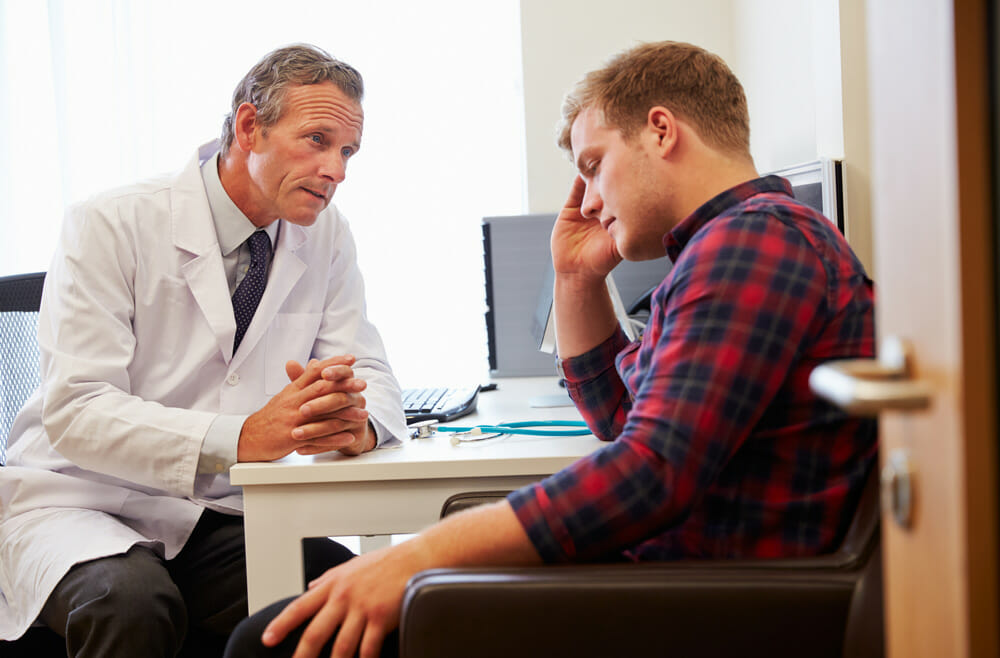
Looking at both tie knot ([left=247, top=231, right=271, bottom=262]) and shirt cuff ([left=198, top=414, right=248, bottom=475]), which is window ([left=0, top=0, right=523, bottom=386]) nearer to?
tie knot ([left=247, top=231, right=271, bottom=262])

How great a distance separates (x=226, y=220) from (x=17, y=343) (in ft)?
1.52

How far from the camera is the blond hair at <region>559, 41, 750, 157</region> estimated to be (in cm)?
104

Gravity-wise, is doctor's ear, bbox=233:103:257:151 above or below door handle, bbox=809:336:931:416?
above

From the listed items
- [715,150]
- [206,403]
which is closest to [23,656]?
[206,403]

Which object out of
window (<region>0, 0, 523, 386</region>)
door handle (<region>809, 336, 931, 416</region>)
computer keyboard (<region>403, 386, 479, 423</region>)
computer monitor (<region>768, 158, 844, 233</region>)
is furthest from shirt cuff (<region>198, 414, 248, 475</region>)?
window (<region>0, 0, 523, 386</region>)

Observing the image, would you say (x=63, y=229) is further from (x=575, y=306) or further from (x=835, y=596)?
(x=835, y=596)

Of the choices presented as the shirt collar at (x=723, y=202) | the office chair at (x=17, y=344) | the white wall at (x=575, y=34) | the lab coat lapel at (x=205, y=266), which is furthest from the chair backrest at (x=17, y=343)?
the white wall at (x=575, y=34)

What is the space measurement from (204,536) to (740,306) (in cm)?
106

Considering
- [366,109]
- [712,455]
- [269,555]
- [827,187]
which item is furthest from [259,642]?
[366,109]

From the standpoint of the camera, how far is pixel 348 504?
118 cm

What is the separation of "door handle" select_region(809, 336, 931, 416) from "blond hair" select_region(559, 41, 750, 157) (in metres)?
0.60

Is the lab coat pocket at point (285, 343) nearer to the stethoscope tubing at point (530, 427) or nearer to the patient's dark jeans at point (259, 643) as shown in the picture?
the stethoscope tubing at point (530, 427)

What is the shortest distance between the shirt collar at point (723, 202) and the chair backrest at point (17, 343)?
48.9 inches

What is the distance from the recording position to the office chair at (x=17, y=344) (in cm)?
160
